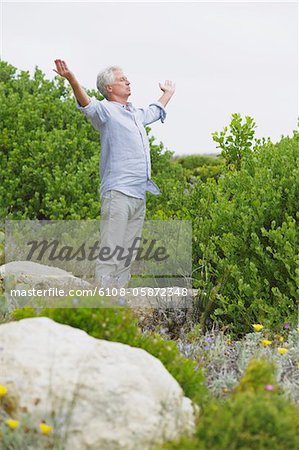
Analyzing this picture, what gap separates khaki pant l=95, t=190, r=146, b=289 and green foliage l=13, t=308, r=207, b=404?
254 cm

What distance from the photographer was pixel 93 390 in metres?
2.89

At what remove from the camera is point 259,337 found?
4.87 metres

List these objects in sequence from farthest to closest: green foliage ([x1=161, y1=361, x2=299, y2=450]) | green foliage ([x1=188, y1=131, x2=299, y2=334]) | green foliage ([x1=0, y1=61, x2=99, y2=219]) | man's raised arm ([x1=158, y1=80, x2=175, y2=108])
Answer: green foliage ([x1=0, y1=61, x2=99, y2=219]), man's raised arm ([x1=158, y1=80, x2=175, y2=108]), green foliage ([x1=188, y1=131, x2=299, y2=334]), green foliage ([x1=161, y1=361, x2=299, y2=450])

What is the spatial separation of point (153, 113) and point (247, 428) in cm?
461

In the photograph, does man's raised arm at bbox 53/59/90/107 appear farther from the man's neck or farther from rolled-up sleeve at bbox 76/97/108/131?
the man's neck

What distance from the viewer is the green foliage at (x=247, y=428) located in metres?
2.73

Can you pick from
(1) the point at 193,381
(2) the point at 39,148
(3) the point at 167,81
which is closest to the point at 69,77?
(3) the point at 167,81

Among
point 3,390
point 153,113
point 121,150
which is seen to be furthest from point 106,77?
point 3,390

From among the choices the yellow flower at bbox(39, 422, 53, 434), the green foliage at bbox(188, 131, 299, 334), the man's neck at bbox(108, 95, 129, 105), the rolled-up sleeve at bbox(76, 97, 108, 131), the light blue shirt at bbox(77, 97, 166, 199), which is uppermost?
the man's neck at bbox(108, 95, 129, 105)

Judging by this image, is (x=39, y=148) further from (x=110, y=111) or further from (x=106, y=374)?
(x=106, y=374)

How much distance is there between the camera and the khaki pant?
20.9ft

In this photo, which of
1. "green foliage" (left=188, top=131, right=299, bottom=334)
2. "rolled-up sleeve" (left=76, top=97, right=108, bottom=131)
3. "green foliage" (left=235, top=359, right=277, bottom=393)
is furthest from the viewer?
"rolled-up sleeve" (left=76, top=97, right=108, bottom=131)

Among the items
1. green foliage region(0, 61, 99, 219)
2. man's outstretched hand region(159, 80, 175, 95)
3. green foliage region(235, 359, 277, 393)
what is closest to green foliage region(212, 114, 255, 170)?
man's outstretched hand region(159, 80, 175, 95)

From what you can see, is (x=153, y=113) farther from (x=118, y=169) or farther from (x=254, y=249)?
(x=254, y=249)
